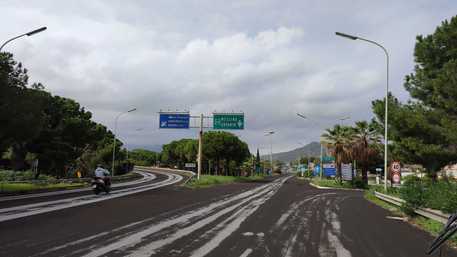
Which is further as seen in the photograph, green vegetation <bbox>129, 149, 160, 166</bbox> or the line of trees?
green vegetation <bbox>129, 149, 160, 166</bbox>

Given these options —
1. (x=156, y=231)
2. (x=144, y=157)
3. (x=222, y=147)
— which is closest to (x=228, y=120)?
(x=156, y=231)

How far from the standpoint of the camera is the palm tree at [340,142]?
51447mm

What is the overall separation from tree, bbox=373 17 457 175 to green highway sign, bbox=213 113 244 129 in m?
16.6

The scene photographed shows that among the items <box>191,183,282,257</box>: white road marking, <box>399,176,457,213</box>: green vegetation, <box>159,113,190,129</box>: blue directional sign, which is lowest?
<box>191,183,282,257</box>: white road marking

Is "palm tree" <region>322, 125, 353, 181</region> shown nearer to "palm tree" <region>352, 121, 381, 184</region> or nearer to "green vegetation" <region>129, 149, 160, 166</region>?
"palm tree" <region>352, 121, 381, 184</region>

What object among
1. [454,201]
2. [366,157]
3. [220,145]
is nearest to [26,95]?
[454,201]

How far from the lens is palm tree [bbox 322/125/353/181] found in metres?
51.4

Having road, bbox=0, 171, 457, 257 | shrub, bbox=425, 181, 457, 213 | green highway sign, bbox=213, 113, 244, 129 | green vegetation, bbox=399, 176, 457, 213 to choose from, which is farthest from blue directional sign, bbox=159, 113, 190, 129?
shrub, bbox=425, 181, 457, 213

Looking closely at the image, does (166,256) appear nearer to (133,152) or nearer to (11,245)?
(11,245)

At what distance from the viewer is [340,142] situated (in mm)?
52750

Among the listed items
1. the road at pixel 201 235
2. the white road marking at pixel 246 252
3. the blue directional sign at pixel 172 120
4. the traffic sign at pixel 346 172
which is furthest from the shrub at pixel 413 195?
the traffic sign at pixel 346 172

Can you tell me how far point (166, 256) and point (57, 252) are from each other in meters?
2.09

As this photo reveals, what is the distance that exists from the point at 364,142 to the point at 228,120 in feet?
56.6

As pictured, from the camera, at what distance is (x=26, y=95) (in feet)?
85.6
